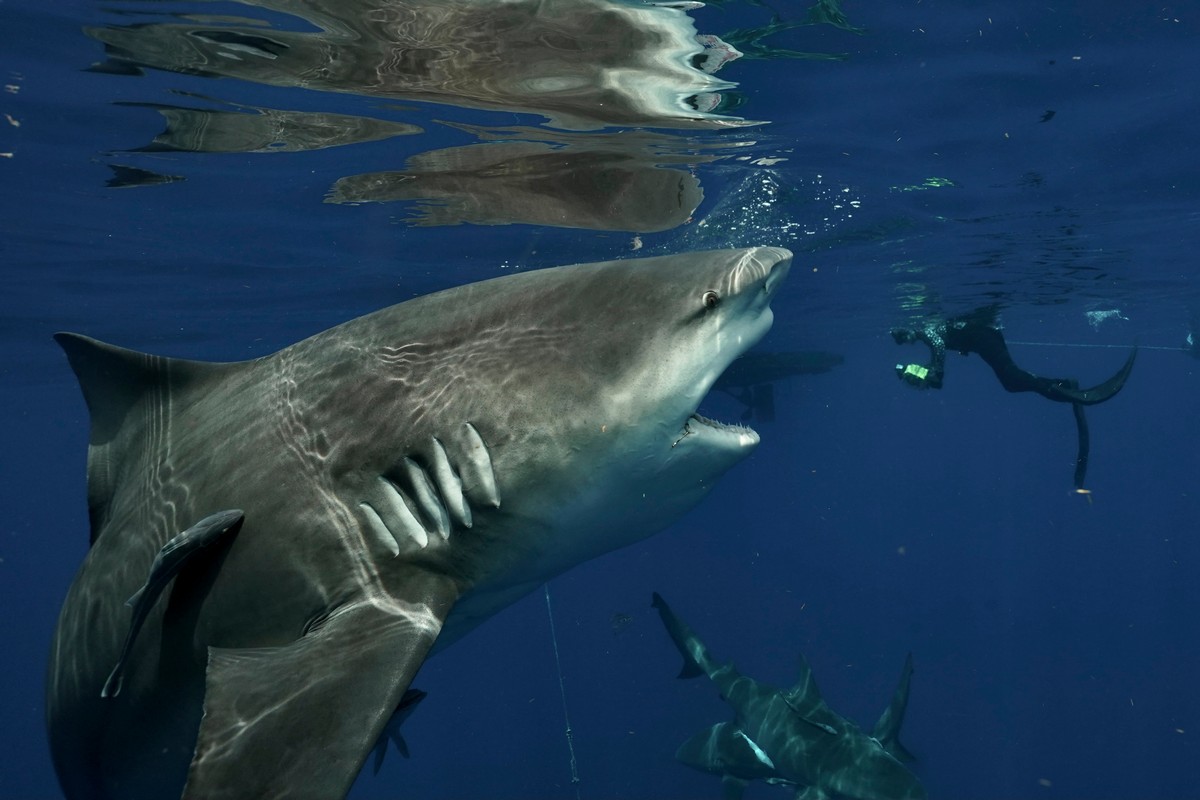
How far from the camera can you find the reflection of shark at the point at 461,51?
7312mm

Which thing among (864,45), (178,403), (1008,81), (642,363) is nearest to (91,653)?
(178,403)

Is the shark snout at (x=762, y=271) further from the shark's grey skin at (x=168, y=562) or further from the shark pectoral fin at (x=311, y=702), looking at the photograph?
the shark's grey skin at (x=168, y=562)

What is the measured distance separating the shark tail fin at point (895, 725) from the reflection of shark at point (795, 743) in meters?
0.02

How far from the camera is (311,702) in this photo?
93.7 inches

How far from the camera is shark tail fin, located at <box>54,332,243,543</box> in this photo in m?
4.04

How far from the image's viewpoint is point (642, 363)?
311 centimetres

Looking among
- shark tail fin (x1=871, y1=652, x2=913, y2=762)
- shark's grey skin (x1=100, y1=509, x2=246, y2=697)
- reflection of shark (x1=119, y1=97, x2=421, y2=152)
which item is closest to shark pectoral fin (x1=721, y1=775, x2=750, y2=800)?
shark tail fin (x1=871, y1=652, x2=913, y2=762)

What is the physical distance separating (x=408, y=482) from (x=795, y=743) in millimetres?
11132

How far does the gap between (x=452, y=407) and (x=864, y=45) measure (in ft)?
25.3

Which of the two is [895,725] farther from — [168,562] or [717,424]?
[168,562]

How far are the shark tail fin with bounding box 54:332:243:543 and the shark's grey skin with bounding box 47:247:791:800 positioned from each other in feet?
1.36

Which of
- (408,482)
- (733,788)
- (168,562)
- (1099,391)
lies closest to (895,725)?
(733,788)

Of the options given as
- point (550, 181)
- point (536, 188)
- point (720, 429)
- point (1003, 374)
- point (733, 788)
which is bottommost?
point (733, 788)

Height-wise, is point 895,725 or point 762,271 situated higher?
point 762,271
